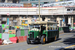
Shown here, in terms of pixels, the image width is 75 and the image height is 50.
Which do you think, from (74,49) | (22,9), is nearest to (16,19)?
(22,9)

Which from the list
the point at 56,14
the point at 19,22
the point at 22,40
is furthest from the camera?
the point at 19,22

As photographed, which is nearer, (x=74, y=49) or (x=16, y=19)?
(x=74, y=49)

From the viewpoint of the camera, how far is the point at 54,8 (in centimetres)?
4484

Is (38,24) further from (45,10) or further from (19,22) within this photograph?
(19,22)

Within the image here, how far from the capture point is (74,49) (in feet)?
44.7

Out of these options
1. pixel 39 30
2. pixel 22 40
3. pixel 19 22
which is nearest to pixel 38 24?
pixel 39 30

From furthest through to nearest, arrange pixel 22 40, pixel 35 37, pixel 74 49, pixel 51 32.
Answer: pixel 22 40 < pixel 51 32 < pixel 35 37 < pixel 74 49

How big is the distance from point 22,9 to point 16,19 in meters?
45.2

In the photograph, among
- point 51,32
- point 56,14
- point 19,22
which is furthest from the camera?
point 19,22

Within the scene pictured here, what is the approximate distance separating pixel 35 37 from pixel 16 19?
73727 mm

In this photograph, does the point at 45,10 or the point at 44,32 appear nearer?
the point at 44,32

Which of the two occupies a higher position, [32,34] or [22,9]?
[22,9]

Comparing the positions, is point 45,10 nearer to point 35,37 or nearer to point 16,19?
point 35,37

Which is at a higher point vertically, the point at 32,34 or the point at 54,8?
the point at 54,8
